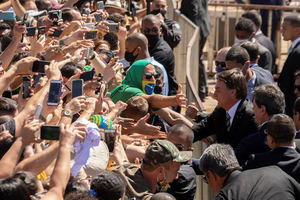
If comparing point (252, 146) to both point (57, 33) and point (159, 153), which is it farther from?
point (57, 33)

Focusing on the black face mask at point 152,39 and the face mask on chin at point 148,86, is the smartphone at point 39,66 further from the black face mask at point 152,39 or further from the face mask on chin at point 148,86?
the black face mask at point 152,39

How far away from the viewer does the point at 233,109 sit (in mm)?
6312

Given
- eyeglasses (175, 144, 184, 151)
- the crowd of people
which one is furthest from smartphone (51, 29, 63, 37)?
eyeglasses (175, 144, 184, 151)

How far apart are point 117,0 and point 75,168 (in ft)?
19.5

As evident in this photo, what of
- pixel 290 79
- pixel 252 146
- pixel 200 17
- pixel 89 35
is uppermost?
pixel 89 35

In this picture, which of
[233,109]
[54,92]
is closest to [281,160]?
[233,109]

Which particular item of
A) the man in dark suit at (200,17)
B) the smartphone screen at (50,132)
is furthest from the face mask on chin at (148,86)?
the man in dark suit at (200,17)

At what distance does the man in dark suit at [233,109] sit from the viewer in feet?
20.5

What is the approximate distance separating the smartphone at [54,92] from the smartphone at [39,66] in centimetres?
68

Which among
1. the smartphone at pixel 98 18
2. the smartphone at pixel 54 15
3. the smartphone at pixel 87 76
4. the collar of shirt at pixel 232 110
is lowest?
the collar of shirt at pixel 232 110

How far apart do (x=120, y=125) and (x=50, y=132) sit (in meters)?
1.32

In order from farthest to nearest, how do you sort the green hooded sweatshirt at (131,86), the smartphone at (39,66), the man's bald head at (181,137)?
1. the green hooded sweatshirt at (131,86)
2. the man's bald head at (181,137)
3. the smartphone at (39,66)

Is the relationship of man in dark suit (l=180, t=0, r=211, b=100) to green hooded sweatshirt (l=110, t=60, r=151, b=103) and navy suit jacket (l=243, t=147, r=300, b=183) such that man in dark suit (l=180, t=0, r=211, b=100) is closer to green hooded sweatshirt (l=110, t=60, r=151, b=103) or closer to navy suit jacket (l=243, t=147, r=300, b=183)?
green hooded sweatshirt (l=110, t=60, r=151, b=103)

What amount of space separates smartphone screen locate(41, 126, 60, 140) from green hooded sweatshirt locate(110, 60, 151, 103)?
2.78 meters
